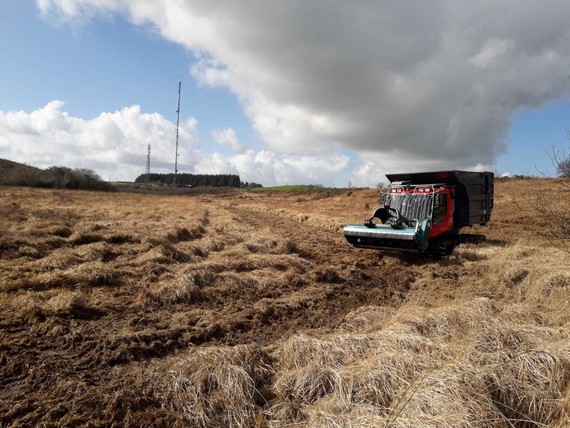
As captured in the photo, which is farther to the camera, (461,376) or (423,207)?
(423,207)

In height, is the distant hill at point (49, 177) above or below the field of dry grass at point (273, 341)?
above

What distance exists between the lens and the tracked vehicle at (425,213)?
33.7 ft

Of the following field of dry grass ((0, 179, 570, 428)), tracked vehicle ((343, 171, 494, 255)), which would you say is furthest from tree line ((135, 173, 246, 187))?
field of dry grass ((0, 179, 570, 428))

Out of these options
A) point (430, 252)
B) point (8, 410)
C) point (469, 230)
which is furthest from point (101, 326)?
point (469, 230)

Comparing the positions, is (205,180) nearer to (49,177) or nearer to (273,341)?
(49,177)

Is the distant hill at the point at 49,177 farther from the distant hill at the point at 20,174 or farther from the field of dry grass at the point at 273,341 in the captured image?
the field of dry grass at the point at 273,341

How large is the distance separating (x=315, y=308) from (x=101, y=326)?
334 centimetres

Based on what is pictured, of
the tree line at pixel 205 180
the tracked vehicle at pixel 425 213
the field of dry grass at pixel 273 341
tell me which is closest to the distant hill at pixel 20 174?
the tree line at pixel 205 180

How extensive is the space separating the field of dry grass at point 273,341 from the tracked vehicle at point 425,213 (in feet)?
3.40

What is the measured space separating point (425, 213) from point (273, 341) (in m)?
7.48

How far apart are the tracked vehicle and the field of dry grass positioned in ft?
3.40

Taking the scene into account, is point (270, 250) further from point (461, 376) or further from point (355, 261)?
point (461, 376)

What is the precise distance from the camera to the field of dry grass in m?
3.19

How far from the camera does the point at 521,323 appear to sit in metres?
4.99
